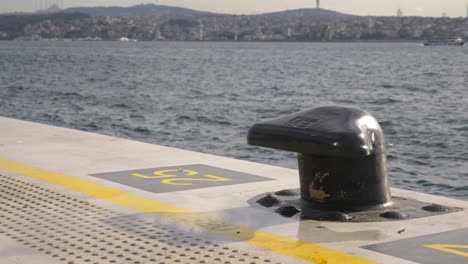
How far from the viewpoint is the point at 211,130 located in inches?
1222

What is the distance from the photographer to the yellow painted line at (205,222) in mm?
6754

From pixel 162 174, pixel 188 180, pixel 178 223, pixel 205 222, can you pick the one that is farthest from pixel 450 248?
pixel 162 174

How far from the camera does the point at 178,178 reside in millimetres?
10141

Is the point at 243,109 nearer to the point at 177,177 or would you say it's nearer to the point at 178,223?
the point at 177,177

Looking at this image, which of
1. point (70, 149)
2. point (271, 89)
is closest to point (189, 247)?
point (70, 149)

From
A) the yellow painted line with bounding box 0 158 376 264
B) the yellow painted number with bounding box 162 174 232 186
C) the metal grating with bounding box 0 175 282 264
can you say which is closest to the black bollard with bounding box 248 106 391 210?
the yellow painted line with bounding box 0 158 376 264

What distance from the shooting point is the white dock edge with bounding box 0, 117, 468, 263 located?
6.82 metres

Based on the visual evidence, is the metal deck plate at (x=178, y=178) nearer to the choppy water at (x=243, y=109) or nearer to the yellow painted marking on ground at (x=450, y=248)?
the yellow painted marking on ground at (x=450, y=248)

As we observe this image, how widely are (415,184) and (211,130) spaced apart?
544 inches

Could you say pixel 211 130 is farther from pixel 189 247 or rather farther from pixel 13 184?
pixel 189 247

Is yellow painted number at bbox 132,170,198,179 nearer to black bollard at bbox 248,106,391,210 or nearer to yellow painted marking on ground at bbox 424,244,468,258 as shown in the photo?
black bollard at bbox 248,106,391,210

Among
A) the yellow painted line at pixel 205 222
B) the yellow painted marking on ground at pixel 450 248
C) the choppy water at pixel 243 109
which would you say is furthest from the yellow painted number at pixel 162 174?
the choppy water at pixel 243 109

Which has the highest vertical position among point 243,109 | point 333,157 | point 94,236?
point 333,157

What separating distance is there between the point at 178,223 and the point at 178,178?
232cm
